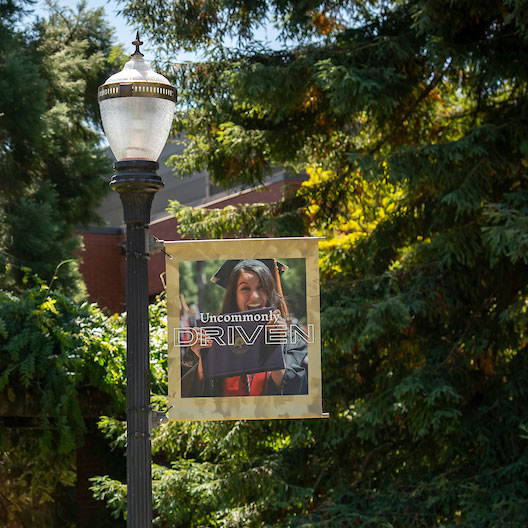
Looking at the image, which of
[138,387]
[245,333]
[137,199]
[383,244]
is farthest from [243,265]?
[383,244]

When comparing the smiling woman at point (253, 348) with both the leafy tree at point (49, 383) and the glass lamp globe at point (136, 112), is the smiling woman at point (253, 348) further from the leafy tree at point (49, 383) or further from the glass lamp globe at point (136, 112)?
the leafy tree at point (49, 383)

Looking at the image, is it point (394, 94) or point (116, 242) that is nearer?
point (394, 94)

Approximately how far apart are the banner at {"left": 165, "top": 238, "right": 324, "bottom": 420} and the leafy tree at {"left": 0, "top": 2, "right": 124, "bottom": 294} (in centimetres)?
645

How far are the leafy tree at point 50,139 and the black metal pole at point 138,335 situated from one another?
6.42m

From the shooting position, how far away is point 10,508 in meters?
9.74

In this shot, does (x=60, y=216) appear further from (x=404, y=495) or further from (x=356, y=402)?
(x=404, y=495)

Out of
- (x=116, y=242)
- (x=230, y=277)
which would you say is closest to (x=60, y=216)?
(x=116, y=242)

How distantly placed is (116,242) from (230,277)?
14550 millimetres

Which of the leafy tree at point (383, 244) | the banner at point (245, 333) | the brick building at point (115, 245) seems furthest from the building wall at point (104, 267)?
the banner at point (245, 333)

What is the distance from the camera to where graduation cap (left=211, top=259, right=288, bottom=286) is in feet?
12.5

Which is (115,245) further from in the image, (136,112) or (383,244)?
(136,112)

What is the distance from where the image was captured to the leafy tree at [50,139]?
479 inches

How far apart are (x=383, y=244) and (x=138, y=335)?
590 cm

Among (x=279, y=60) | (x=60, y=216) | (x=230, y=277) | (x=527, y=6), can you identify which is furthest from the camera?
(x=60, y=216)
